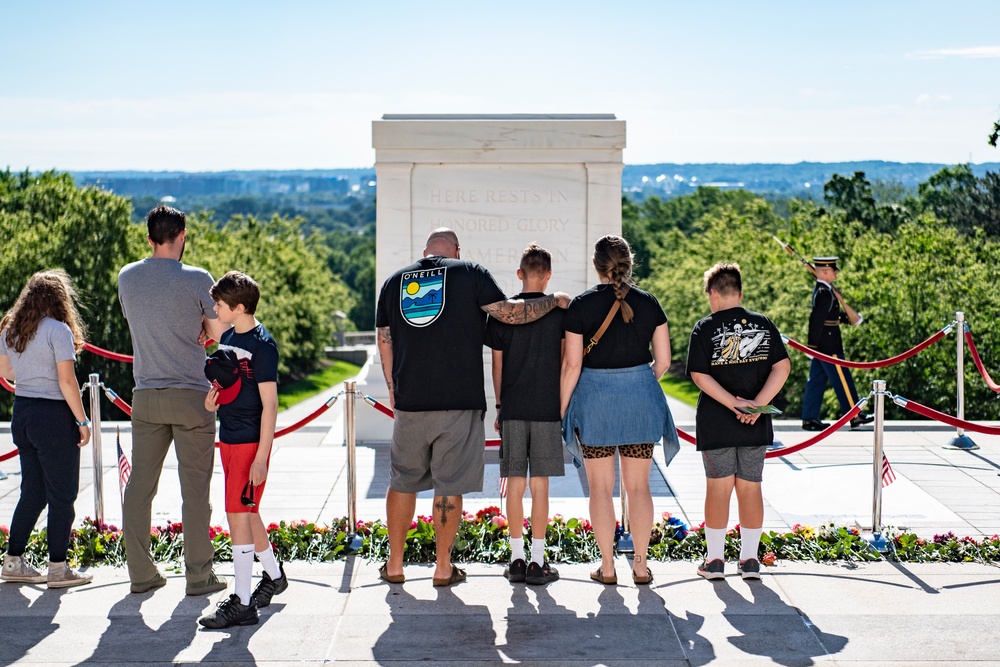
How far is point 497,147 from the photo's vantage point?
10281 millimetres

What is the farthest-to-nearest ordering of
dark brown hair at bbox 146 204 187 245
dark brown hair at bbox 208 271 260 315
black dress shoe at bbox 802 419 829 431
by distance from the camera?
black dress shoe at bbox 802 419 829 431 → dark brown hair at bbox 146 204 187 245 → dark brown hair at bbox 208 271 260 315

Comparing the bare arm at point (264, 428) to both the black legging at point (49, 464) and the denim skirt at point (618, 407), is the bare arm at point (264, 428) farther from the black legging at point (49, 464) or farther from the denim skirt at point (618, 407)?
the denim skirt at point (618, 407)

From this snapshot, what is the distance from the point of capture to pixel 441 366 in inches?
231

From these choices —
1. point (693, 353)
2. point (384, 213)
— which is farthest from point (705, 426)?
point (384, 213)

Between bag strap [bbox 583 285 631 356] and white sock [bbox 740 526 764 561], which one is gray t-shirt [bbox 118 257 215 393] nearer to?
bag strap [bbox 583 285 631 356]

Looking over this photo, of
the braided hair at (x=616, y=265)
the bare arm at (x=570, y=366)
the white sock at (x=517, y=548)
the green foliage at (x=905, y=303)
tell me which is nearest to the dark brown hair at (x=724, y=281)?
the braided hair at (x=616, y=265)

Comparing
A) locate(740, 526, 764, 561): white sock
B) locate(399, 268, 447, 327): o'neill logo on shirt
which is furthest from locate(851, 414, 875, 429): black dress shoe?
locate(399, 268, 447, 327): o'neill logo on shirt

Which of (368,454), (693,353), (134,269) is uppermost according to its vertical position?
(134,269)

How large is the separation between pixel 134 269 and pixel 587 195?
532cm

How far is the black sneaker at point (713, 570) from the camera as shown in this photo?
618cm

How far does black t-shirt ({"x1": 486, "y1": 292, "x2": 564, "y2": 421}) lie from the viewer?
5938 millimetres

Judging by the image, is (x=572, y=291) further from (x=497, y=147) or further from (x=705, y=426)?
(x=705, y=426)

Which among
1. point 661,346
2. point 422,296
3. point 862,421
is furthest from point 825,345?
point 422,296

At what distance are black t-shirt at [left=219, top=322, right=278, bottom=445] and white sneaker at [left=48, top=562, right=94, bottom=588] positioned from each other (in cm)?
134
